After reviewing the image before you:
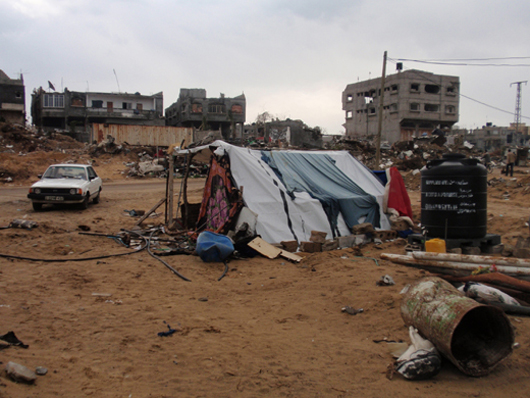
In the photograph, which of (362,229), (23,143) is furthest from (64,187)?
(23,143)

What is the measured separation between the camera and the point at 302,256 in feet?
25.3

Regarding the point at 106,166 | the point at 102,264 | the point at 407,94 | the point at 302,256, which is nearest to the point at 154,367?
Result: the point at 102,264

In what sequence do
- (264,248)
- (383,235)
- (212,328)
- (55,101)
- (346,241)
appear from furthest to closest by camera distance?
(55,101), (383,235), (346,241), (264,248), (212,328)

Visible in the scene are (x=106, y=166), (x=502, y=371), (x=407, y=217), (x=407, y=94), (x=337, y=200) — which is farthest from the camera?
(x=407, y=94)

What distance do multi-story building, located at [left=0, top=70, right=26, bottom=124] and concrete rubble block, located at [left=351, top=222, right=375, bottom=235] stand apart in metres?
51.5

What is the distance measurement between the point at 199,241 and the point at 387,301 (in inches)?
153

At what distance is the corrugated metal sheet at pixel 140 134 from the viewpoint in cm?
3228

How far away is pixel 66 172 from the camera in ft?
44.0

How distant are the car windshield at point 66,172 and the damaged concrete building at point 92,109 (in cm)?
3980

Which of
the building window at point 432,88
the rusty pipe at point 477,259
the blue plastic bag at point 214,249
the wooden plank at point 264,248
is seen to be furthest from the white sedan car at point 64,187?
the building window at point 432,88

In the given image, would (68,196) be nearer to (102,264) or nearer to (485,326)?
(102,264)

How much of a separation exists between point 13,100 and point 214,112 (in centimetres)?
2539

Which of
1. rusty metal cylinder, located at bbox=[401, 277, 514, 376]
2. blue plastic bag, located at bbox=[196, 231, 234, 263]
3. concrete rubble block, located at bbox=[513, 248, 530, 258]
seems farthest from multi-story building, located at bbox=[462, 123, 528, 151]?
rusty metal cylinder, located at bbox=[401, 277, 514, 376]

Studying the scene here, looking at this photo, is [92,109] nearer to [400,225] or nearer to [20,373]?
[400,225]
